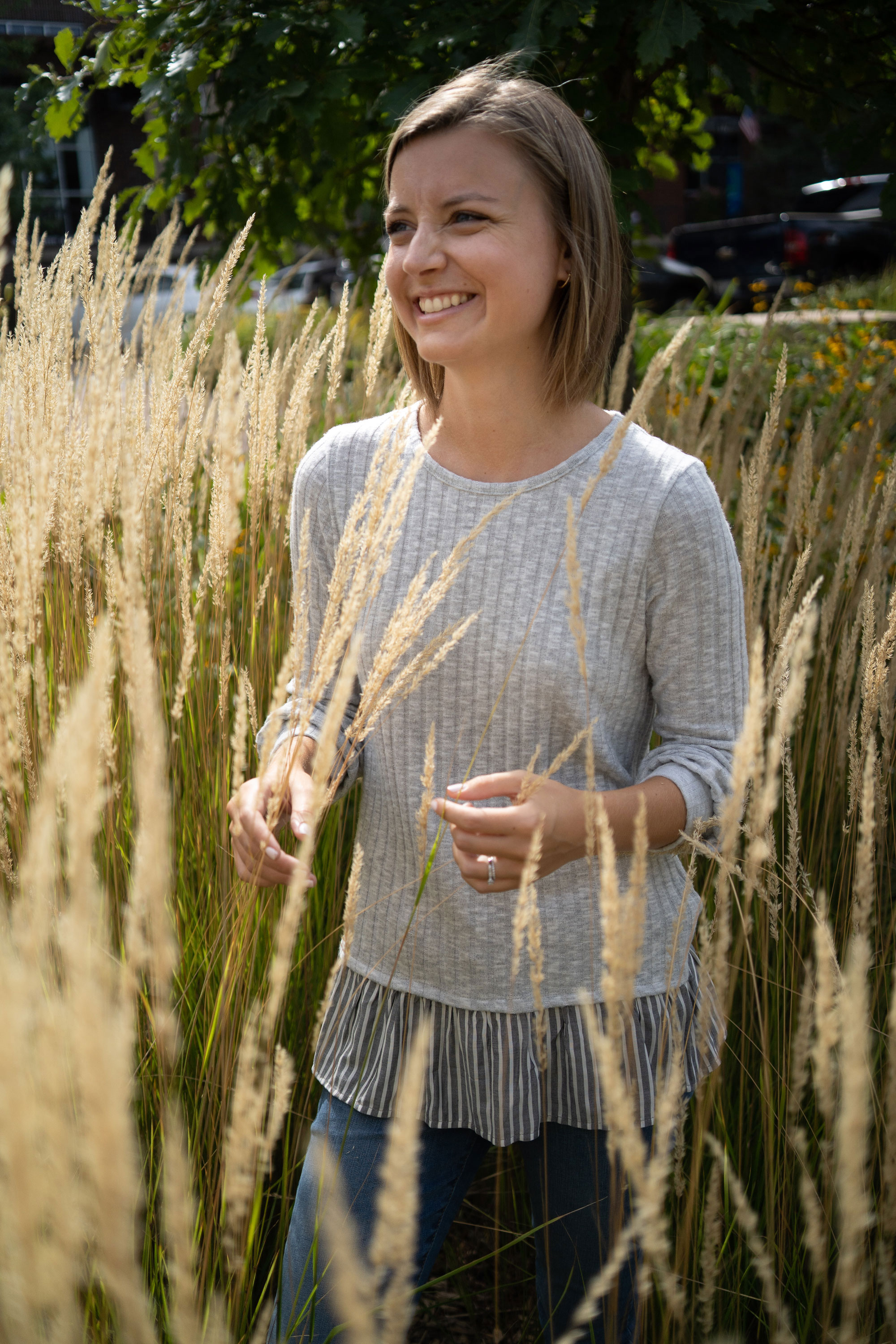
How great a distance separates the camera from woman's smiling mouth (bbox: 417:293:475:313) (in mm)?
1270

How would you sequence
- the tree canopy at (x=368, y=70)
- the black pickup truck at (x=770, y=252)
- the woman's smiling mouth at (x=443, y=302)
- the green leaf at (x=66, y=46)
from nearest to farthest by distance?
the woman's smiling mouth at (x=443, y=302)
the tree canopy at (x=368, y=70)
the green leaf at (x=66, y=46)
the black pickup truck at (x=770, y=252)

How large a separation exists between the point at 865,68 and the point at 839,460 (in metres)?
1.07

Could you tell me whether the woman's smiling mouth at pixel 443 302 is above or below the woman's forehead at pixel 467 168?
below

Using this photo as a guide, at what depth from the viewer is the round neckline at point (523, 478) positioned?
4.25 feet

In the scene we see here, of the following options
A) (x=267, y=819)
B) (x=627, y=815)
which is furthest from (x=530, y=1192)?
(x=267, y=819)

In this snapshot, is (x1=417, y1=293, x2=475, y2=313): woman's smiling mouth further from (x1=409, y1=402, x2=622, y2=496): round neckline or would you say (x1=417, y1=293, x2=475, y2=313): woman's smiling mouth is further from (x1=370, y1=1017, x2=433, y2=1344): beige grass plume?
(x1=370, y1=1017, x2=433, y2=1344): beige grass plume

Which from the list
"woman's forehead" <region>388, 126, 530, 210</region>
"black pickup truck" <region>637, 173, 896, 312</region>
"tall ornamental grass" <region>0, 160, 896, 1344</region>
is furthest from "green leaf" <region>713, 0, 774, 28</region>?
"black pickup truck" <region>637, 173, 896, 312</region>

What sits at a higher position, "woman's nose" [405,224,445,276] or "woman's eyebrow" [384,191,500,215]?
"woman's eyebrow" [384,191,500,215]

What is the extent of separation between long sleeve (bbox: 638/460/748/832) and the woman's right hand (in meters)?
0.42

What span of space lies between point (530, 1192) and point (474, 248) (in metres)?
1.21

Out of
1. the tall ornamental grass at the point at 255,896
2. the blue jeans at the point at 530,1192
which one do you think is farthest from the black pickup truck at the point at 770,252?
Result: the blue jeans at the point at 530,1192

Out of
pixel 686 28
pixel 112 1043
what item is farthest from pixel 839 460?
pixel 112 1043

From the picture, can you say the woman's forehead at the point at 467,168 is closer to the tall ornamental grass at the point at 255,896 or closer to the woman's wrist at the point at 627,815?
the tall ornamental grass at the point at 255,896

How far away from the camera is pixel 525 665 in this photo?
1.27m
